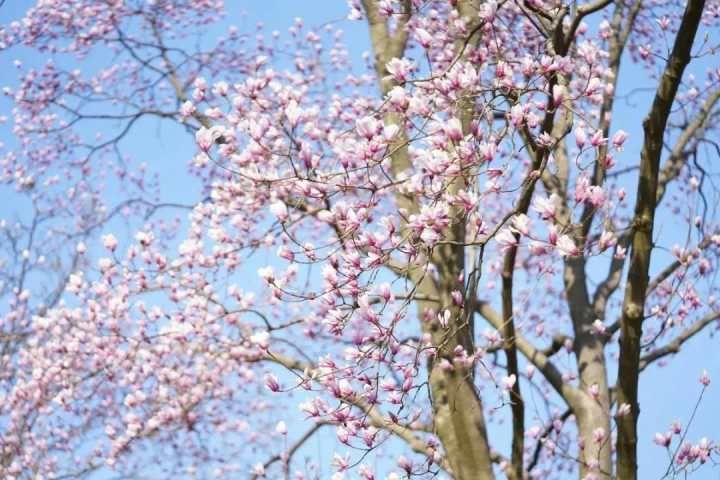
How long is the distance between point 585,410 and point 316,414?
137 inches

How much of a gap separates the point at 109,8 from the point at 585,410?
24.0 feet

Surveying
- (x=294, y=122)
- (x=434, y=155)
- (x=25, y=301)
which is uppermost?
(x=25, y=301)

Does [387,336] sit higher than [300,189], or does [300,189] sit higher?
[300,189]

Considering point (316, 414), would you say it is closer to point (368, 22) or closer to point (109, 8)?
point (368, 22)

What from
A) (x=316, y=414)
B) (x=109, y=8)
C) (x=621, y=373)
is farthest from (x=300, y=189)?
(x=109, y=8)

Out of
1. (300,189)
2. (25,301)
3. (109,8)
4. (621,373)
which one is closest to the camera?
(300,189)

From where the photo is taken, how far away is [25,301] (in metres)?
13.7

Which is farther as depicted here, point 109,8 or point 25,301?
point 25,301

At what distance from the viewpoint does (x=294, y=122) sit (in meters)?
3.97

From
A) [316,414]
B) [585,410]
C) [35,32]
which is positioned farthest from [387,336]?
[35,32]

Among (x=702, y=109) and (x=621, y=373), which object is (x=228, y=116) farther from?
(x=702, y=109)

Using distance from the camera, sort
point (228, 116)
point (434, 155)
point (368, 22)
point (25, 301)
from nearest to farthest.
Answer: point (434, 155), point (228, 116), point (368, 22), point (25, 301)

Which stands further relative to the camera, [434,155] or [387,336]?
[387,336]

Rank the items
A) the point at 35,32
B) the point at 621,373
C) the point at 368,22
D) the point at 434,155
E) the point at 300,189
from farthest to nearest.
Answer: the point at 35,32
the point at 368,22
the point at 621,373
the point at 300,189
the point at 434,155
